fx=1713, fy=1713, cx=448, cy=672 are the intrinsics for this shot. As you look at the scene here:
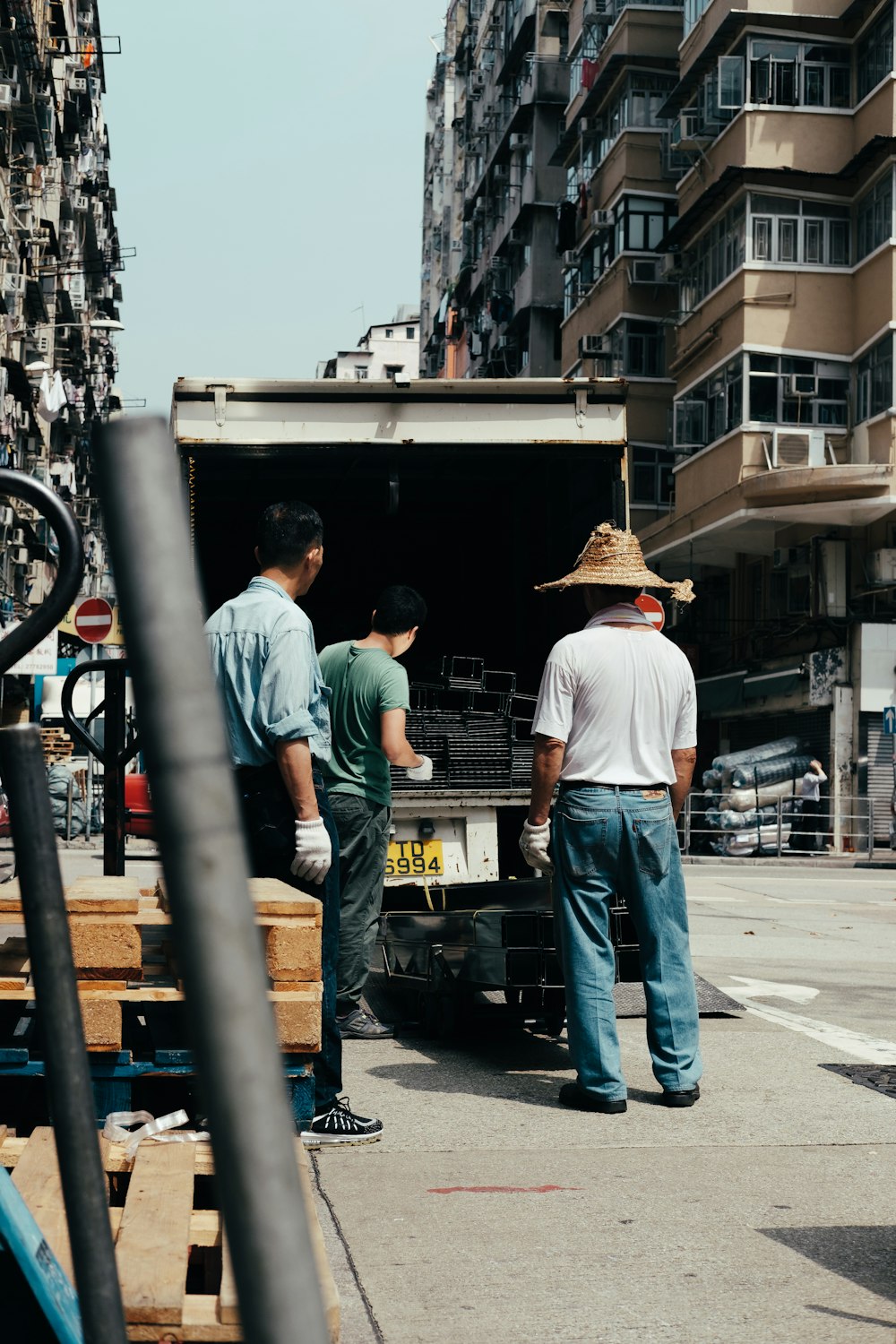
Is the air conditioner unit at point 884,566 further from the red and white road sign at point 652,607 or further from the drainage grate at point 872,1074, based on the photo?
the drainage grate at point 872,1074

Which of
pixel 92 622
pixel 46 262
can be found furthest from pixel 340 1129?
pixel 46 262

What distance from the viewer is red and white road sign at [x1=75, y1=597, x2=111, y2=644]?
1769 cm

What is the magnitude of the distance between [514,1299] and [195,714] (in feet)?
10.6

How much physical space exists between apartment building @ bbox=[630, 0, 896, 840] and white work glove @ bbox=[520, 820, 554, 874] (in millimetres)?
25087

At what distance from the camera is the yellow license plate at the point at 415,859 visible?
360 inches

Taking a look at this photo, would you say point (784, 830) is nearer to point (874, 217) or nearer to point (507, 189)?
point (874, 217)

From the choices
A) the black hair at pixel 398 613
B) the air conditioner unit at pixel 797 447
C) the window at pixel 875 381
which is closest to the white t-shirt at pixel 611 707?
the black hair at pixel 398 613

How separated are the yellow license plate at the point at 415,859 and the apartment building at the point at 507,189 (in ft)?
145

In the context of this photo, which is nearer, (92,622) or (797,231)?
(92,622)

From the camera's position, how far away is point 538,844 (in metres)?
6.46

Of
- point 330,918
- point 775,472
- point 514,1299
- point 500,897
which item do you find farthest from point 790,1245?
point 775,472

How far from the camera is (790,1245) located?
4152 millimetres

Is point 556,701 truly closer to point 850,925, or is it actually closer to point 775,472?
point 850,925

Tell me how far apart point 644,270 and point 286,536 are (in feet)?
117
